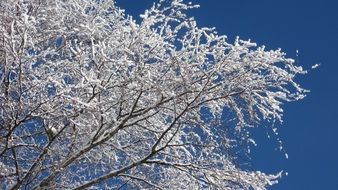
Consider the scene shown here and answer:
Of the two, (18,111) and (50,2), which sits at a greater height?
(50,2)

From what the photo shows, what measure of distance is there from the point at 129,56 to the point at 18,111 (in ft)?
4.17

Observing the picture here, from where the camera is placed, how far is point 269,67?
5793mm

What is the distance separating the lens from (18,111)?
4.96 m

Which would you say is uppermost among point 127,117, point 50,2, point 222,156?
point 50,2

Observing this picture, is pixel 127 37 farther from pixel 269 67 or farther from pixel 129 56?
pixel 269 67

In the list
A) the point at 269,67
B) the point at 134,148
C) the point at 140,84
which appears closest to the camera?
the point at 140,84

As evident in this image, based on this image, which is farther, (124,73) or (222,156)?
(222,156)

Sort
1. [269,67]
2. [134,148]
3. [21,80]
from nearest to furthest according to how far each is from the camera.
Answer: [21,80]
[269,67]
[134,148]

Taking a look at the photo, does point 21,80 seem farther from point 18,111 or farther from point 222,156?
point 222,156

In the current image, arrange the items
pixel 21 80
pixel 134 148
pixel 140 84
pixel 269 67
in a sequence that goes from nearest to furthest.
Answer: pixel 21 80
pixel 140 84
pixel 269 67
pixel 134 148

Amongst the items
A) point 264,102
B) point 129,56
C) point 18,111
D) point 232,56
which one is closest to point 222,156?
point 264,102

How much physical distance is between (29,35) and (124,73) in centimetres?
101

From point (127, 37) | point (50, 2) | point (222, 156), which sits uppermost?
point (50, 2)

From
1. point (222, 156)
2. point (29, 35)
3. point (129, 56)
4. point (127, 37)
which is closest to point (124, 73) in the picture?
point (129, 56)
